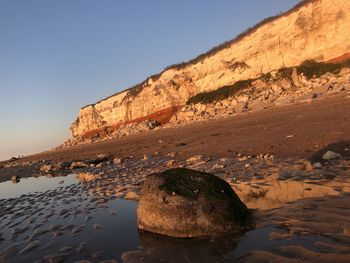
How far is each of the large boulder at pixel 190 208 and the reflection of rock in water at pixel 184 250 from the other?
0.22 meters

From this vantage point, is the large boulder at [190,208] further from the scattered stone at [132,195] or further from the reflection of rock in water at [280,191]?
the scattered stone at [132,195]

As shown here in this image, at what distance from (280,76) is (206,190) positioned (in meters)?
31.9

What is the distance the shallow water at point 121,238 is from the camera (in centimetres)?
449

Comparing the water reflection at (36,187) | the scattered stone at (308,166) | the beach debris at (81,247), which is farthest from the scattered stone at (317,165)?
the water reflection at (36,187)

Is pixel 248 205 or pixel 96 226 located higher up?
pixel 96 226

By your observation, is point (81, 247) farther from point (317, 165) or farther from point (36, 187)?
point (36, 187)

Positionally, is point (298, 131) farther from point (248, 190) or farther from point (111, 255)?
point (111, 255)

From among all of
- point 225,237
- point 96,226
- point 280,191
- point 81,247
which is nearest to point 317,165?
point 280,191

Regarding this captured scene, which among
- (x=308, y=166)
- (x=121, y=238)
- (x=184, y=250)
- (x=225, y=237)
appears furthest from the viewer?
(x=308, y=166)

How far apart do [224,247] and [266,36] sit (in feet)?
123

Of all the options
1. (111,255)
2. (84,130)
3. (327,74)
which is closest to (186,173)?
(111,255)

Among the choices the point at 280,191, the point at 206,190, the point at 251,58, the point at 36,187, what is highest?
the point at 251,58

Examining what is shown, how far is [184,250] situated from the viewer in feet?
15.9

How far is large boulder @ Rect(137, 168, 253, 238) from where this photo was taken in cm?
533
